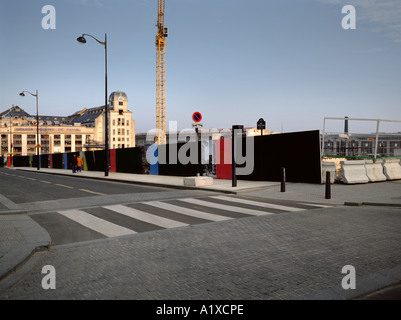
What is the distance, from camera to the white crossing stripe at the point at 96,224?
22.6 feet

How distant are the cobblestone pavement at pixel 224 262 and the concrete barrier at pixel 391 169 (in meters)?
9.66

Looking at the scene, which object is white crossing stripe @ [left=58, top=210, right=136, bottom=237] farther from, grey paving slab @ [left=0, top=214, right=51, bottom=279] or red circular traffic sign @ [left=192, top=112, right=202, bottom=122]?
red circular traffic sign @ [left=192, top=112, right=202, bottom=122]

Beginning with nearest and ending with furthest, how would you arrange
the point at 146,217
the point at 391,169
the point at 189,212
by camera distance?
the point at 146,217
the point at 189,212
the point at 391,169

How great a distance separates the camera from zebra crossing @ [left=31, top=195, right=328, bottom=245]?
705 centimetres

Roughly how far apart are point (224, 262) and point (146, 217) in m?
3.87

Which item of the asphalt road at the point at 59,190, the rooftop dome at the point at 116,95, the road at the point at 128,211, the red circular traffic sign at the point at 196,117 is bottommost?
the asphalt road at the point at 59,190

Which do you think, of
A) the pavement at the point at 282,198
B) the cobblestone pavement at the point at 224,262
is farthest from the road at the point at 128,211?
the cobblestone pavement at the point at 224,262

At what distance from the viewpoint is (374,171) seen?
15.5 meters

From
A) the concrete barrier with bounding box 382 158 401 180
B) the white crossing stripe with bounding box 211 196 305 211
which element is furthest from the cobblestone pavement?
the concrete barrier with bounding box 382 158 401 180

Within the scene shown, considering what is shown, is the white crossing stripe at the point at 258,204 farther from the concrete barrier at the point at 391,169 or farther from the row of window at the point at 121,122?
the row of window at the point at 121,122

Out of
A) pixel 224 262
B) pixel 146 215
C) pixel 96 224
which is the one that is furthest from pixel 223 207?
pixel 224 262

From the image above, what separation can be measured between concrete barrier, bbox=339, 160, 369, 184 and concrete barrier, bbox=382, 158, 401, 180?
5.38 ft

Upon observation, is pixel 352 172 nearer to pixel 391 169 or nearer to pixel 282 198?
pixel 391 169
